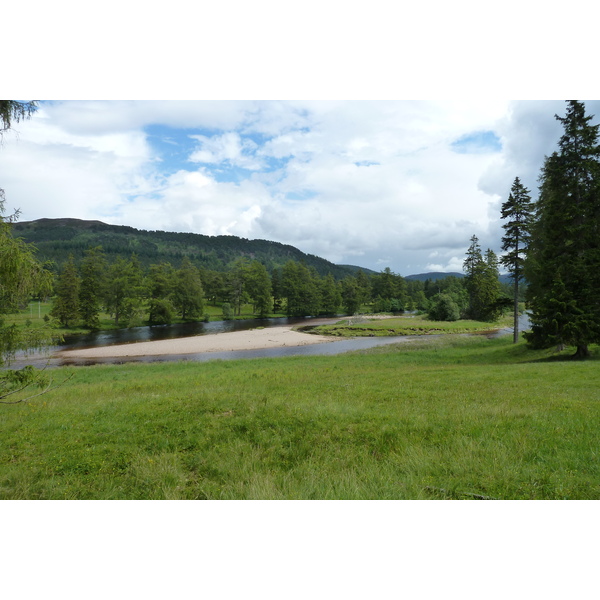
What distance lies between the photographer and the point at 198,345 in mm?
39281

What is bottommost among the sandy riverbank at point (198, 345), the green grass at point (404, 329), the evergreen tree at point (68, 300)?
the sandy riverbank at point (198, 345)

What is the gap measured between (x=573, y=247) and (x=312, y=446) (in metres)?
19.4

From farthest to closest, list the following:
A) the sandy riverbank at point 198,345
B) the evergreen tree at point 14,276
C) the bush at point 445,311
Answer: the bush at point 445,311
the sandy riverbank at point 198,345
the evergreen tree at point 14,276

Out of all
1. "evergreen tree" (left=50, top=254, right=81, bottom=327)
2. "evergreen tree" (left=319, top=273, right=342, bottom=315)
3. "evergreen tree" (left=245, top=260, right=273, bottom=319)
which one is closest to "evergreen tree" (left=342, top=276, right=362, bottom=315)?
"evergreen tree" (left=319, top=273, right=342, bottom=315)

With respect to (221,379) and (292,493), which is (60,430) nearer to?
(292,493)

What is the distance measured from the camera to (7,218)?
6.16 m

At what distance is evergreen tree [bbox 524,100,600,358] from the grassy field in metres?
7.75

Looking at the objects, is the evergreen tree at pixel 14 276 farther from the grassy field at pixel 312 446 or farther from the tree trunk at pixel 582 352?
the tree trunk at pixel 582 352

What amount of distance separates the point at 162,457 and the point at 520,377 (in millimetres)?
13067

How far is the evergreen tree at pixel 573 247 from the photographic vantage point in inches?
651

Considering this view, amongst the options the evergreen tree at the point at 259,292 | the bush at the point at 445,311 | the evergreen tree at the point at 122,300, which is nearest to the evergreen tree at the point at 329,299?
the evergreen tree at the point at 259,292

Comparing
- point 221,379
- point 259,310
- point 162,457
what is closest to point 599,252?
point 221,379

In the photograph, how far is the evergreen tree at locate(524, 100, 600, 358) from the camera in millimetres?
16531

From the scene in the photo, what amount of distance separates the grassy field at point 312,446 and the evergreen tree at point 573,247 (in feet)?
25.4
